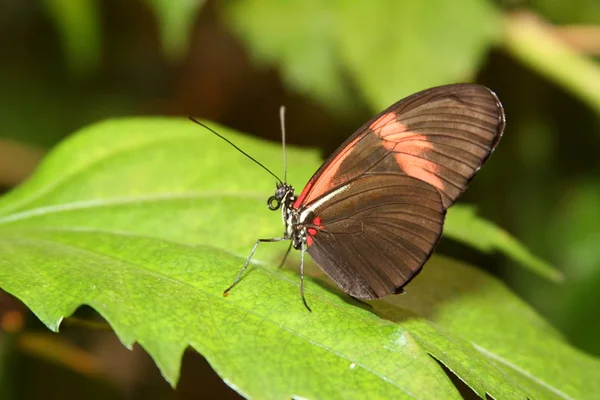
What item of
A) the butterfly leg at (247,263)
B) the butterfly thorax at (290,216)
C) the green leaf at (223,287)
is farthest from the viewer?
the butterfly thorax at (290,216)

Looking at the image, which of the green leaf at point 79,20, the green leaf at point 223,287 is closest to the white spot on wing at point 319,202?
the green leaf at point 223,287

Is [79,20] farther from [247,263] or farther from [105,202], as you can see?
[247,263]

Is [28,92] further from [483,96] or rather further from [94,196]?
[483,96]

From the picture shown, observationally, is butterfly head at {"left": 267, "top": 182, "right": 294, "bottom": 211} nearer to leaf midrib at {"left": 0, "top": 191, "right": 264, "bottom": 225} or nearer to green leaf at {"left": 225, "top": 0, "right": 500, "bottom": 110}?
leaf midrib at {"left": 0, "top": 191, "right": 264, "bottom": 225}

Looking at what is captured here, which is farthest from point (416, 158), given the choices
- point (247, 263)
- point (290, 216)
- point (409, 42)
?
point (409, 42)

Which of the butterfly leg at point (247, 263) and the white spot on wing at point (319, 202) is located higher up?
the white spot on wing at point (319, 202)

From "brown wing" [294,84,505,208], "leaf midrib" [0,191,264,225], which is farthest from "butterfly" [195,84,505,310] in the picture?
"leaf midrib" [0,191,264,225]

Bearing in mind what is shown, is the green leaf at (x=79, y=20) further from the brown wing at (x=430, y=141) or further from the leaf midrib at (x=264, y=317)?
the brown wing at (x=430, y=141)

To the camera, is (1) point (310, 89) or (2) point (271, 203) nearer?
(2) point (271, 203)
